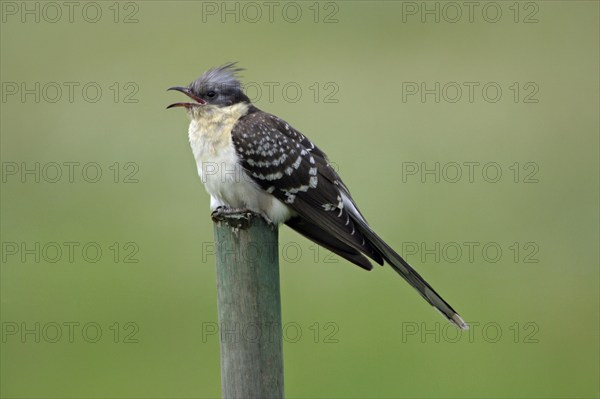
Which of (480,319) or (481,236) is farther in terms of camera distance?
(481,236)

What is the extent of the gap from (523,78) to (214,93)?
10.8 m

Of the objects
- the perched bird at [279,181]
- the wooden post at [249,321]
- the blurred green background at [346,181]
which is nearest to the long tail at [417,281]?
the perched bird at [279,181]

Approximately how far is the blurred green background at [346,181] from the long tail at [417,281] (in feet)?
13.2

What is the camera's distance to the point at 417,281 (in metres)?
6.88

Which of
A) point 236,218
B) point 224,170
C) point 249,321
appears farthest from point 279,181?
point 249,321

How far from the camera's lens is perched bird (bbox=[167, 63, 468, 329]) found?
Answer: 23.6ft

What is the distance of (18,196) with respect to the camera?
571 inches

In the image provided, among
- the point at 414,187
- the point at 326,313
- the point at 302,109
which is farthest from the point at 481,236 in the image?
the point at 302,109

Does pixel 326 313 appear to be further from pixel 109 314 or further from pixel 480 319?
pixel 109 314

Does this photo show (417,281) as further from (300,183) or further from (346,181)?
(346,181)

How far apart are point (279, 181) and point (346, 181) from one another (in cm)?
730

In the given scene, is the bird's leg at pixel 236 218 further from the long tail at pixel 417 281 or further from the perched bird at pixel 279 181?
the long tail at pixel 417 281

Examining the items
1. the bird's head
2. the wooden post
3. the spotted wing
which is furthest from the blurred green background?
the wooden post

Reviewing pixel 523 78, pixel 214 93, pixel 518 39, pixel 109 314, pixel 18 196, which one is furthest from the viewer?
pixel 518 39
